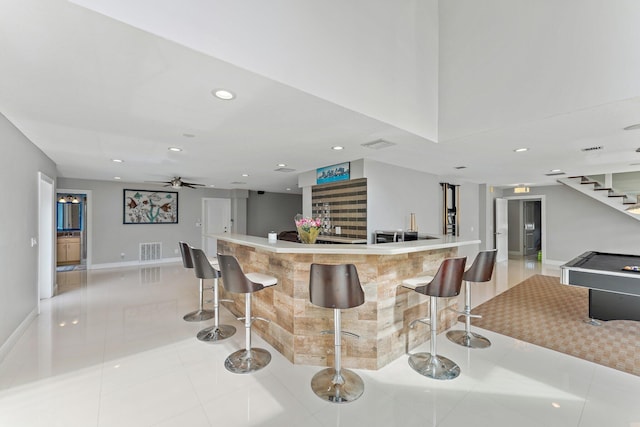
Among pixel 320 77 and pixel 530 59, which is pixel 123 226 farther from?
pixel 530 59

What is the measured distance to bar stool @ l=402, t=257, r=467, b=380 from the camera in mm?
2439

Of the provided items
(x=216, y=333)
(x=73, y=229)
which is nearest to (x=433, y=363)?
(x=216, y=333)

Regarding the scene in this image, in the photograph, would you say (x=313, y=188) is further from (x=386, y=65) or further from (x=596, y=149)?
(x=596, y=149)

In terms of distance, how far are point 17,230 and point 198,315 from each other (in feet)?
7.47

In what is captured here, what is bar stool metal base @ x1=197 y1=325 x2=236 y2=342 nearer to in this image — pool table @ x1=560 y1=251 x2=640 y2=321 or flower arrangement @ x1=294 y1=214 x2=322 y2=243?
flower arrangement @ x1=294 y1=214 x2=322 y2=243

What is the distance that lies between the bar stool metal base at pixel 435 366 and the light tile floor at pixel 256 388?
68 millimetres

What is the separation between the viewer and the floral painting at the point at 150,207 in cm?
791

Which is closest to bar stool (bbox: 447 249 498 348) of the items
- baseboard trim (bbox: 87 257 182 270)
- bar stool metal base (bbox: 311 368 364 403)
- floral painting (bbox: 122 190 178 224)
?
bar stool metal base (bbox: 311 368 364 403)

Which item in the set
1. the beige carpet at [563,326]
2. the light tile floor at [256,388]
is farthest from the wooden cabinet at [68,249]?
the beige carpet at [563,326]

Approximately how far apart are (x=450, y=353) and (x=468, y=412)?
903 millimetres

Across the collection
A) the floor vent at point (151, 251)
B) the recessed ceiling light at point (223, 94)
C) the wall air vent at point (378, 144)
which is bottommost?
the floor vent at point (151, 251)

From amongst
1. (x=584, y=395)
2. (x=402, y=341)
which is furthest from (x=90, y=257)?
(x=584, y=395)

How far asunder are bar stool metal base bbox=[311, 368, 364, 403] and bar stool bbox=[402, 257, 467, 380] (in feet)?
2.01

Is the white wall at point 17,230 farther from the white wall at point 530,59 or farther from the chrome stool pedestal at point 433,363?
the white wall at point 530,59
